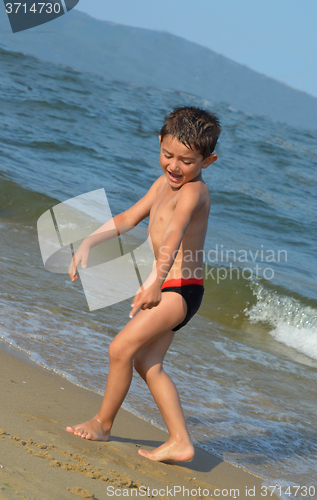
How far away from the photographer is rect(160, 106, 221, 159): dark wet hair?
1.91 metres

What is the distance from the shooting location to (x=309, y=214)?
10.7 meters

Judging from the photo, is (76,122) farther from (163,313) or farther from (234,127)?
(163,313)

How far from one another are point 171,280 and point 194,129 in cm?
63

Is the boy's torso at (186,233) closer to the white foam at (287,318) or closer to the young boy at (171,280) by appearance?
the young boy at (171,280)

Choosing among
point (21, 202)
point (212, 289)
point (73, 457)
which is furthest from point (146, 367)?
point (21, 202)

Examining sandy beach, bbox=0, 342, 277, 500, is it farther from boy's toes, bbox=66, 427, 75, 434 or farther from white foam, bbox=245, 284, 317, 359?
white foam, bbox=245, 284, 317, 359

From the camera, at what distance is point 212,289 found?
573cm

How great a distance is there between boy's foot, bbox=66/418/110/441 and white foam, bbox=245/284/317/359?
10.1 ft

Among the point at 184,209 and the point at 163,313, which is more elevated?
the point at 184,209

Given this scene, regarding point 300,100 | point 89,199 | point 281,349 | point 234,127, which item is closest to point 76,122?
point 89,199

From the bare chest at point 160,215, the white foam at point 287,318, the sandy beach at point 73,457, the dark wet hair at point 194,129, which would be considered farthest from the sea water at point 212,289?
the dark wet hair at point 194,129

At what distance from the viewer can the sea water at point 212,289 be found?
109 inches

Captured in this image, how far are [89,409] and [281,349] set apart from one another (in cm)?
272

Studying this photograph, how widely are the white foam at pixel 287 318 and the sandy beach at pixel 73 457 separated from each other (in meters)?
2.77
